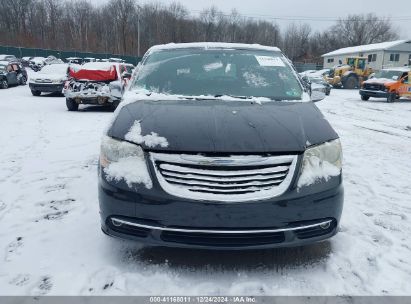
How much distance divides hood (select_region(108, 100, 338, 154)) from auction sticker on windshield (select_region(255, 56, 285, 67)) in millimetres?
927

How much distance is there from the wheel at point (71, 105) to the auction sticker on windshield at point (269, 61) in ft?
29.4

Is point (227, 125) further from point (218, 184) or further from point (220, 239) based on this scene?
point (220, 239)

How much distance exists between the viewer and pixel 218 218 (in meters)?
2.33

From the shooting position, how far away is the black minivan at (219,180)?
2359mm

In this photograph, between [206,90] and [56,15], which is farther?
[56,15]

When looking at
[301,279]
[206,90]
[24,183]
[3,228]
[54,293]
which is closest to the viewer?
[54,293]

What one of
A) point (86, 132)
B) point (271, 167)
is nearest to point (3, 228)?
point (271, 167)

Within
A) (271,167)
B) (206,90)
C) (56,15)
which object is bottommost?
(271,167)

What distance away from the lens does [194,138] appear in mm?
2488

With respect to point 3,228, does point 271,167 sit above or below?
above

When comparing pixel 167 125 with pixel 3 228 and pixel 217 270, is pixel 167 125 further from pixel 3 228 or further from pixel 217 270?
pixel 3 228

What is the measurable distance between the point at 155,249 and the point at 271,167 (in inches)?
47.3


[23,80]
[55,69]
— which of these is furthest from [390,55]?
[55,69]

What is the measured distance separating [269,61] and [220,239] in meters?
2.39
